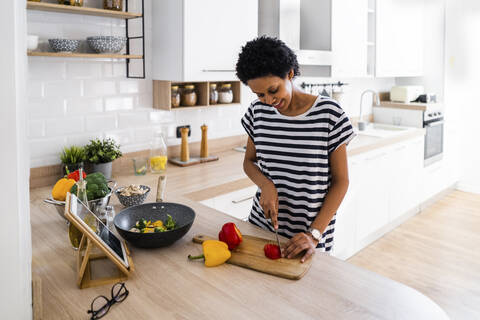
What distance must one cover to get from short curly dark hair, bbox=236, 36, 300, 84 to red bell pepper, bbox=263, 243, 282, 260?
57 cm

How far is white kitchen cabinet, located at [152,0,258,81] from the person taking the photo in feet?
8.19

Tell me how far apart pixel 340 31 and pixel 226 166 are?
1.60 m

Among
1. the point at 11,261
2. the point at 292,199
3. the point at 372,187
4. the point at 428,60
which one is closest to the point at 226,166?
the point at 292,199

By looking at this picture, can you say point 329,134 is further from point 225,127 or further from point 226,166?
point 225,127

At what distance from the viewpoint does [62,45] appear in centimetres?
216

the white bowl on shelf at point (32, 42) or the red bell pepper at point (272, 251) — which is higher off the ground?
the white bowl on shelf at point (32, 42)

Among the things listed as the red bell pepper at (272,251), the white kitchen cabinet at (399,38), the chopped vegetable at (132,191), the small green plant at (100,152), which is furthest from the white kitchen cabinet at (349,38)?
the red bell pepper at (272,251)

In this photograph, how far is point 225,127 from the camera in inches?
130

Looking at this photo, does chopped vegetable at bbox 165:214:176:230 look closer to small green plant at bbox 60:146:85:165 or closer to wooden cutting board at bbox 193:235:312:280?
wooden cutting board at bbox 193:235:312:280

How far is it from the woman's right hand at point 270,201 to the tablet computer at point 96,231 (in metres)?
0.52

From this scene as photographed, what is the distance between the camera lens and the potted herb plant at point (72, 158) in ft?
7.69

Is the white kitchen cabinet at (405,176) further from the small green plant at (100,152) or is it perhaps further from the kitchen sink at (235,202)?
the small green plant at (100,152)

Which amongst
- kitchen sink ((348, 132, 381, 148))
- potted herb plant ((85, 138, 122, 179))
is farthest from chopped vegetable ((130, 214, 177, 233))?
kitchen sink ((348, 132, 381, 148))

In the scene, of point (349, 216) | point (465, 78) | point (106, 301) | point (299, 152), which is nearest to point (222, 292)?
point (106, 301)
